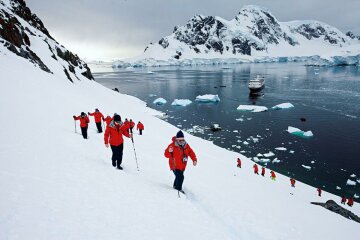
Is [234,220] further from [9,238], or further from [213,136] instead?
[213,136]

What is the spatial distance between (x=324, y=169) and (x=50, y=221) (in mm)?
27354

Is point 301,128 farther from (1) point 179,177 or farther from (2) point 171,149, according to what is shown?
(2) point 171,149

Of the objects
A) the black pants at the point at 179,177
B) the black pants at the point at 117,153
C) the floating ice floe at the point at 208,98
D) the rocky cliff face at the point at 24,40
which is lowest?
the floating ice floe at the point at 208,98

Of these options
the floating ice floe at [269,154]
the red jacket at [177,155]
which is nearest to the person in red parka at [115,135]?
the red jacket at [177,155]

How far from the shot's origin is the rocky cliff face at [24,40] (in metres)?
29.9

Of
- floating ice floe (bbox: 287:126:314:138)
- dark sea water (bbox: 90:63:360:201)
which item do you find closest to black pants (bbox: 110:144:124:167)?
dark sea water (bbox: 90:63:360:201)

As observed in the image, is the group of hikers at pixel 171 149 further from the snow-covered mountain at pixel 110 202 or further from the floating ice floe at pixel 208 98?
the floating ice floe at pixel 208 98

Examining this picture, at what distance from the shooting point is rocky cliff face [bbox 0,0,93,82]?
29859 mm

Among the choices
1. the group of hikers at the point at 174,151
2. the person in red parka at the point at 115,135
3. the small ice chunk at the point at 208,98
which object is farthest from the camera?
the small ice chunk at the point at 208,98

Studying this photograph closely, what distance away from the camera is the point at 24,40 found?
119 feet

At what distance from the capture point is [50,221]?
15.3 feet

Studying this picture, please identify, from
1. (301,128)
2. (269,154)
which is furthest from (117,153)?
(301,128)

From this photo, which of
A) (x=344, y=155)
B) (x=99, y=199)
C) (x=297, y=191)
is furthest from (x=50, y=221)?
(x=344, y=155)

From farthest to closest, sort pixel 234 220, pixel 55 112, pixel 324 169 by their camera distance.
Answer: pixel 324 169 → pixel 55 112 → pixel 234 220
